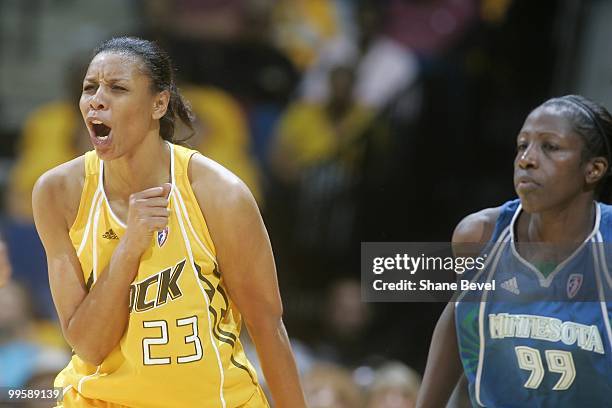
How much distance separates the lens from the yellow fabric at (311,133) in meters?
5.18

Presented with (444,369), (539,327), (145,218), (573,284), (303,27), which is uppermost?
(303,27)

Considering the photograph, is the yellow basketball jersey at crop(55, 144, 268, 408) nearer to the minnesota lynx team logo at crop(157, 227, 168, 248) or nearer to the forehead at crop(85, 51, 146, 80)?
the minnesota lynx team logo at crop(157, 227, 168, 248)

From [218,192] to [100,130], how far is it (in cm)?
32

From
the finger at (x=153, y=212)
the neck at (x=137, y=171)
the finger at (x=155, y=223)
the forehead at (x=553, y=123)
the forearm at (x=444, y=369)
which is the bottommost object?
the forearm at (x=444, y=369)

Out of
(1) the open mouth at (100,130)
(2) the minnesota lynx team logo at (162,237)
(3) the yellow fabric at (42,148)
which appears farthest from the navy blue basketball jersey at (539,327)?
(3) the yellow fabric at (42,148)

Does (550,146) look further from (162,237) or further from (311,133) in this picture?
(311,133)

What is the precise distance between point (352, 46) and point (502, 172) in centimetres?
113

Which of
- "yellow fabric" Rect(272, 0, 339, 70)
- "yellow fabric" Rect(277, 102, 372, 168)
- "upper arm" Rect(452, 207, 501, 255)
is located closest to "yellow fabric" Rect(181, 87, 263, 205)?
"yellow fabric" Rect(277, 102, 372, 168)

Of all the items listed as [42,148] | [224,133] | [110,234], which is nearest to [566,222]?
[110,234]

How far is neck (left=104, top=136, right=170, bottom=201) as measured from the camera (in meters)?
2.51

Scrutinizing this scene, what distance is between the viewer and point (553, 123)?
264 centimetres

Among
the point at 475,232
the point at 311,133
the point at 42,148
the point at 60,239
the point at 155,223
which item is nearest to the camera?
the point at 155,223

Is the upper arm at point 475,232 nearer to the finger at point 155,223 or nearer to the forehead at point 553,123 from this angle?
the forehead at point 553,123

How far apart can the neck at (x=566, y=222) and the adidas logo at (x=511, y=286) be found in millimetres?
123
